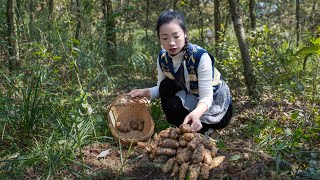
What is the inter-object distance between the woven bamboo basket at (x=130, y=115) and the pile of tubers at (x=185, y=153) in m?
0.57

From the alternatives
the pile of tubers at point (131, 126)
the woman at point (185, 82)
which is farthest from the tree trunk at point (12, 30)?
the woman at point (185, 82)

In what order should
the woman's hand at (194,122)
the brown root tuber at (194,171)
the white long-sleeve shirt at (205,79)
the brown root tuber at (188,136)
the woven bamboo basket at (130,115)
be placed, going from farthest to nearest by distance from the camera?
the woven bamboo basket at (130,115) → the white long-sleeve shirt at (205,79) → the woman's hand at (194,122) → the brown root tuber at (188,136) → the brown root tuber at (194,171)

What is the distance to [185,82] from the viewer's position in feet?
9.73

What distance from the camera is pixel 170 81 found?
10.3 feet

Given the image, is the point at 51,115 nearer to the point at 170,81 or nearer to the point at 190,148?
the point at 170,81

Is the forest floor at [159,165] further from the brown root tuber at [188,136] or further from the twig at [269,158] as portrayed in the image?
the brown root tuber at [188,136]

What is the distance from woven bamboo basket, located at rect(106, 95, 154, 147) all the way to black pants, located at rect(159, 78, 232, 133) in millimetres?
177

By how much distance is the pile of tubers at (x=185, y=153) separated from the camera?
2072 millimetres

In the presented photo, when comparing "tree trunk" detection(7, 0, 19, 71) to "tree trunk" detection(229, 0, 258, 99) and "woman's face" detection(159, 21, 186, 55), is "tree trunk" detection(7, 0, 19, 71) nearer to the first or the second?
"woman's face" detection(159, 21, 186, 55)

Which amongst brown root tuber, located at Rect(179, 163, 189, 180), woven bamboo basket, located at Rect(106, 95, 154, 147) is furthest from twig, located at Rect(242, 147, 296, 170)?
woven bamboo basket, located at Rect(106, 95, 154, 147)

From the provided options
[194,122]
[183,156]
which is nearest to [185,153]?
[183,156]

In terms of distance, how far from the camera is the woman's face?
2709 mm

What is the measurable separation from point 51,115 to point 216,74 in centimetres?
149

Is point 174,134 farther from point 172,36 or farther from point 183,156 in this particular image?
point 172,36
